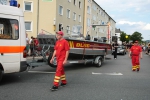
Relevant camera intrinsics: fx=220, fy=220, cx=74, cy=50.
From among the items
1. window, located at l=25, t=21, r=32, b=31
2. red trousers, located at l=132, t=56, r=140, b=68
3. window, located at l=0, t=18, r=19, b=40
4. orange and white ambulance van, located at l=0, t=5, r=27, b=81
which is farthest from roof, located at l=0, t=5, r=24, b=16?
window, located at l=25, t=21, r=32, b=31

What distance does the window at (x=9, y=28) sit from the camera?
7090mm

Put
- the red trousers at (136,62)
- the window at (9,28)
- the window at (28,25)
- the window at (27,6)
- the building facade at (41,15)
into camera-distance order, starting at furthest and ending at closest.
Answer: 1. the window at (27,6)
2. the window at (28,25)
3. the building facade at (41,15)
4. the red trousers at (136,62)
5. the window at (9,28)

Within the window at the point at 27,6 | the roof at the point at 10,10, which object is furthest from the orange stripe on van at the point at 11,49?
the window at the point at 27,6

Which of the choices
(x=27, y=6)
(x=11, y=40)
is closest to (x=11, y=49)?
(x=11, y=40)

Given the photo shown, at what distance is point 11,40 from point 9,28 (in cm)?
43

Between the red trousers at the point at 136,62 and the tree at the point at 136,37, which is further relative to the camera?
the tree at the point at 136,37

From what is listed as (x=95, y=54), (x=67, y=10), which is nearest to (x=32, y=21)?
(x=67, y=10)

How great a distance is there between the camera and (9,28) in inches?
286

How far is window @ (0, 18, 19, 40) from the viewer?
7.09 meters

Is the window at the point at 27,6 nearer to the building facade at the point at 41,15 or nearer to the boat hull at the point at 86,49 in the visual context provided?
the building facade at the point at 41,15

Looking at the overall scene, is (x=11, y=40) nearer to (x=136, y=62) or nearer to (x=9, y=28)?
(x=9, y=28)

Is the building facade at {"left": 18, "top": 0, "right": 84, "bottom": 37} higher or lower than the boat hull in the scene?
higher

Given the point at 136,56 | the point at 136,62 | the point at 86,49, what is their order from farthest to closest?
1. the point at 136,56
2. the point at 136,62
3. the point at 86,49

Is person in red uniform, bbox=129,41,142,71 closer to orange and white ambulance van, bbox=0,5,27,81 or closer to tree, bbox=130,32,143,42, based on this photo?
orange and white ambulance van, bbox=0,5,27,81
